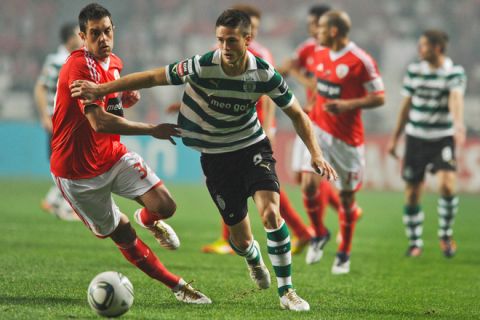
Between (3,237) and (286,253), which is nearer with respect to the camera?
(286,253)

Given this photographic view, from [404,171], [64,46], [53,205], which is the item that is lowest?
[53,205]

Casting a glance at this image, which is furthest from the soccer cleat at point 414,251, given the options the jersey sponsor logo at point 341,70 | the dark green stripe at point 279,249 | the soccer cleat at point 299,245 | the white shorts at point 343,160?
the dark green stripe at point 279,249

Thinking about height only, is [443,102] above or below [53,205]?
above

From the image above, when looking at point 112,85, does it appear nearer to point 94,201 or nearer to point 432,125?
point 94,201

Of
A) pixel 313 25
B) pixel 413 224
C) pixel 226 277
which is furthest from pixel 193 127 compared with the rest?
pixel 413 224

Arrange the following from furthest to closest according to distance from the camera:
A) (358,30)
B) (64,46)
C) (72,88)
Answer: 1. (358,30)
2. (64,46)
3. (72,88)

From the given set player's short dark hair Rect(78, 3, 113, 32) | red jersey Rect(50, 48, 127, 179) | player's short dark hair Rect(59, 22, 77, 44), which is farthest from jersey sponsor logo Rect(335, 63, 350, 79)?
player's short dark hair Rect(59, 22, 77, 44)

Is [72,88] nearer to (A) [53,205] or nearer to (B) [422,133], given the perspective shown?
(B) [422,133]

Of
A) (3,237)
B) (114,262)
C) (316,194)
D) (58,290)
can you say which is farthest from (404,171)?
(58,290)

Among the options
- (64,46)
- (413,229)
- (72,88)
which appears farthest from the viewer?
(64,46)

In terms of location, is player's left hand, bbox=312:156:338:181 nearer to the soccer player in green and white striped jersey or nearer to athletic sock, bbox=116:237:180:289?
the soccer player in green and white striped jersey

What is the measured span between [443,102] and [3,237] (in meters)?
5.29

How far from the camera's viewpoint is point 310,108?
9.06 metres

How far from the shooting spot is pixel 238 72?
5809mm
